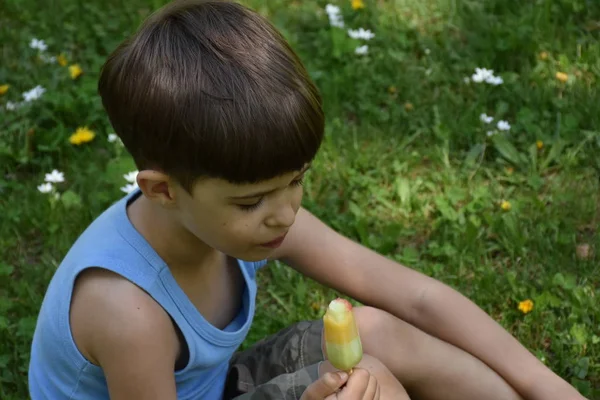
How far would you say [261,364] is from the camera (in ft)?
7.14

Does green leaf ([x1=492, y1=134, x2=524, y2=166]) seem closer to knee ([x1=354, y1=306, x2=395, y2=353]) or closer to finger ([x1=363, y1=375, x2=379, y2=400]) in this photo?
knee ([x1=354, y1=306, x2=395, y2=353])

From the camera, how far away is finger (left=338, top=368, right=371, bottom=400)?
67.6 inches

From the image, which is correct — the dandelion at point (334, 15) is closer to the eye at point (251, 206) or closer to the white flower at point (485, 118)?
the white flower at point (485, 118)

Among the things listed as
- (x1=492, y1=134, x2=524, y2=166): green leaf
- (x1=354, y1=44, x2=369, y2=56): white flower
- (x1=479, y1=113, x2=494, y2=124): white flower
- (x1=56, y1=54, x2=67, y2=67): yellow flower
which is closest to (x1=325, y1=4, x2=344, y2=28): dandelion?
(x1=354, y1=44, x2=369, y2=56): white flower

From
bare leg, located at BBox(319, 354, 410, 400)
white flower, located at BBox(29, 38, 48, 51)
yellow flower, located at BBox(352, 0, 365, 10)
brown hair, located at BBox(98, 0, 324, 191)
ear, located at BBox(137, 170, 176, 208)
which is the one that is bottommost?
yellow flower, located at BBox(352, 0, 365, 10)

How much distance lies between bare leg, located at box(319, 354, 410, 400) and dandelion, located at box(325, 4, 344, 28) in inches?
73.8

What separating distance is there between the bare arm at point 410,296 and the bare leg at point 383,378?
0.25 metres

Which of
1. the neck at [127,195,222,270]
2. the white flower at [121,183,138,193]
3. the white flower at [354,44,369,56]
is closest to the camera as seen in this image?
the neck at [127,195,222,270]

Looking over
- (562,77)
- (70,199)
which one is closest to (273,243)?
(70,199)

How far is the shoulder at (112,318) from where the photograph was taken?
1.71 m

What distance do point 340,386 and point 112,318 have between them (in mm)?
426

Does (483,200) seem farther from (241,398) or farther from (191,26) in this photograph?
(191,26)

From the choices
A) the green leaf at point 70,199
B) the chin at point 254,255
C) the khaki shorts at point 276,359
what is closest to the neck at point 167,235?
→ the chin at point 254,255

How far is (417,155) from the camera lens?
3051mm
